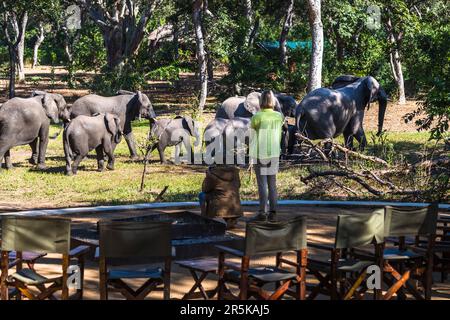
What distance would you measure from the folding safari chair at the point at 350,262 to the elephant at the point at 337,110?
1302 cm

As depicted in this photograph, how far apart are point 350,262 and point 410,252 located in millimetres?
821

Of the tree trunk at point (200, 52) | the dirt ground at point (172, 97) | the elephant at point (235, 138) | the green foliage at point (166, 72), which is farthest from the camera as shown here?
the green foliage at point (166, 72)

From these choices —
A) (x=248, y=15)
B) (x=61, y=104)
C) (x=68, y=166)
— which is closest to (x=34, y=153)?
(x=61, y=104)

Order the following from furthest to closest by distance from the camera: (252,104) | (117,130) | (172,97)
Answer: (172,97), (252,104), (117,130)

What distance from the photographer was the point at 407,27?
108ft

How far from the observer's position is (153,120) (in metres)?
23.9

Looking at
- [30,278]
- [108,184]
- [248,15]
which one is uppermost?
[248,15]

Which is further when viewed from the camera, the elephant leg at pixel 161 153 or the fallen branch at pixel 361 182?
the elephant leg at pixel 161 153

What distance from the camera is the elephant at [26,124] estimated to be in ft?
68.7

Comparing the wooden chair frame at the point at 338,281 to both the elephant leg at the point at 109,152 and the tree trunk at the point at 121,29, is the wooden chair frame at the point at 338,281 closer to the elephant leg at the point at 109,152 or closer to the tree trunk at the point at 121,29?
the elephant leg at the point at 109,152

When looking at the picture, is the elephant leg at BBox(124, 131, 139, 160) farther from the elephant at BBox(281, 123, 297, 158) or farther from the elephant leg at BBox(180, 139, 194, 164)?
the elephant at BBox(281, 123, 297, 158)

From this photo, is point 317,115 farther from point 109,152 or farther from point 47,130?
point 47,130

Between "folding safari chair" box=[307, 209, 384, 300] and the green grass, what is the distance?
791 cm

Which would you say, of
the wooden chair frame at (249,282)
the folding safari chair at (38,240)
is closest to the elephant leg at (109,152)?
the wooden chair frame at (249,282)
